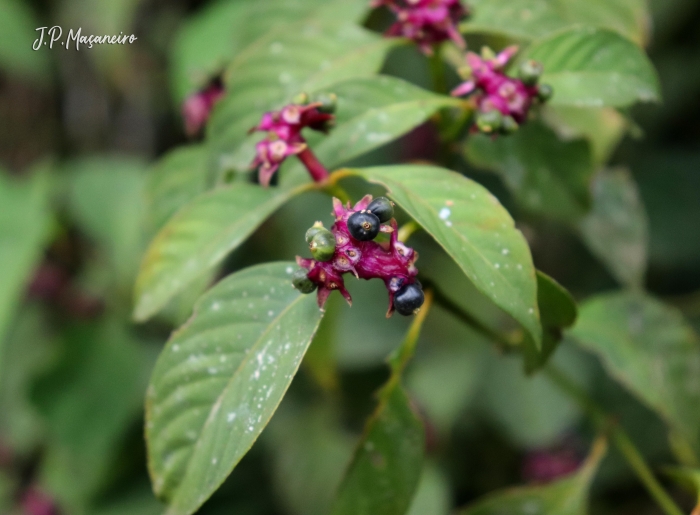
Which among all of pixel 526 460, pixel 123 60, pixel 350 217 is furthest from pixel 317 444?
pixel 123 60

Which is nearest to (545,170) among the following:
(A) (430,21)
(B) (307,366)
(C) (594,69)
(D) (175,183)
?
(C) (594,69)

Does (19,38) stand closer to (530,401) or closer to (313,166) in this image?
(313,166)

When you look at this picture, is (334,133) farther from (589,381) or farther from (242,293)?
(589,381)

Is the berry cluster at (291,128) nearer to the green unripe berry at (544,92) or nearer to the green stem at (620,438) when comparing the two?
the green unripe berry at (544,92)

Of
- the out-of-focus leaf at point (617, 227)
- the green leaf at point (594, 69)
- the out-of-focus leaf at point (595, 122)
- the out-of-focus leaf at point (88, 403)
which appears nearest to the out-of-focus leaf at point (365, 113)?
the green leaf at point (594, 69)

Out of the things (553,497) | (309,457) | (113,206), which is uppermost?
(113,206)

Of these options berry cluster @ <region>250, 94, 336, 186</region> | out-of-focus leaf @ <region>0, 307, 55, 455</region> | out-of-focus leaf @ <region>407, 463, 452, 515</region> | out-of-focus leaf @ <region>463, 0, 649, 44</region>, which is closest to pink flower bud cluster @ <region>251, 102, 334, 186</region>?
berry cluster @ <region>250, 94, 336, 186</region>
